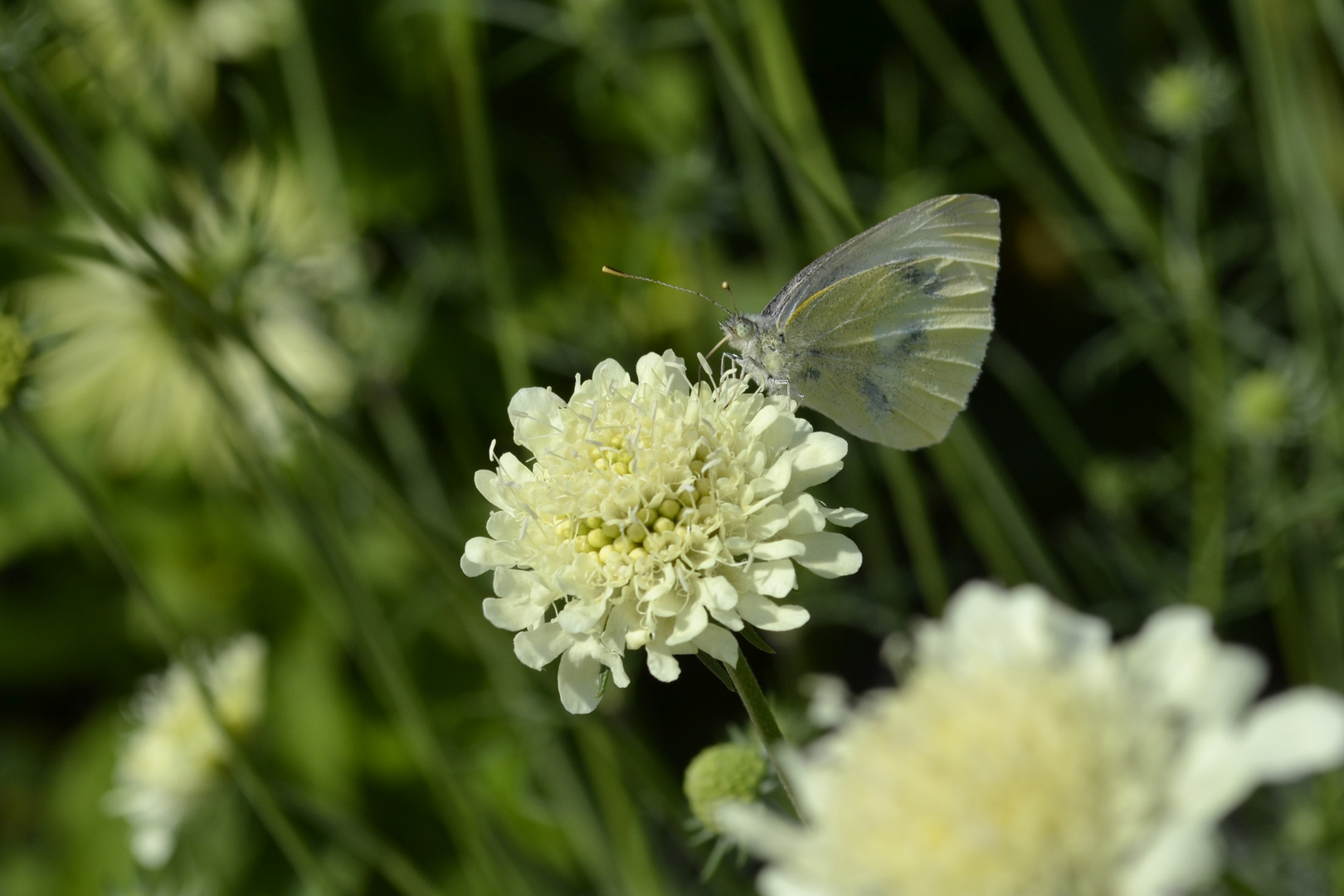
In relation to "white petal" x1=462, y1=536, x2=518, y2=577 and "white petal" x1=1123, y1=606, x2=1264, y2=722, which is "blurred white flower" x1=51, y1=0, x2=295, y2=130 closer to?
"white petal" x1=462, y1=536, x2=518, y2=577

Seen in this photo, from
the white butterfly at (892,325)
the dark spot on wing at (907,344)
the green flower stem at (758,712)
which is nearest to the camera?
the green flower stem at (758,712)

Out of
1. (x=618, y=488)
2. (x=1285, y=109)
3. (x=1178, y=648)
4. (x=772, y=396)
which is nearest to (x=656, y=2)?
(x=1285, y=109)

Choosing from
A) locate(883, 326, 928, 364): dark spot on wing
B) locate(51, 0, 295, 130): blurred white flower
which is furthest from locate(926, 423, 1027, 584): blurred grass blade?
locate(51, 0, 295, 130): blurred white flower

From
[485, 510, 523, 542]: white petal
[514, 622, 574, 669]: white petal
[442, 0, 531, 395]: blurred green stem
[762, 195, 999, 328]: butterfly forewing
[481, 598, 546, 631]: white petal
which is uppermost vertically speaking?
[442, 0, 531, 395]: blurred green stem

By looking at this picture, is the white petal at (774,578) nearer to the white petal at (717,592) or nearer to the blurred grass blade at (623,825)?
the white petal at (717,592)

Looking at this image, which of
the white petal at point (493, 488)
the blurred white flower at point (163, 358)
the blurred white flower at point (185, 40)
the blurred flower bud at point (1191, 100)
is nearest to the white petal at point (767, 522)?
the white petal at point (493, 488)

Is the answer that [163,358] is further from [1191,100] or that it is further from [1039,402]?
[1191,100]
